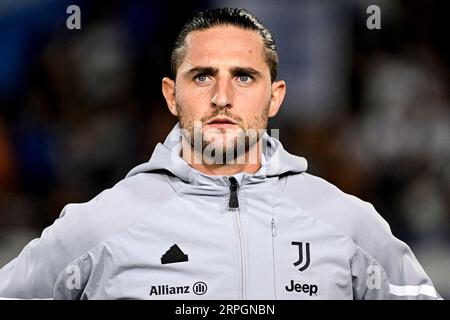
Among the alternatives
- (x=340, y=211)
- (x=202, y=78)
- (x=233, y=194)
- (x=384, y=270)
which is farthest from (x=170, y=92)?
(x=384, y=270)

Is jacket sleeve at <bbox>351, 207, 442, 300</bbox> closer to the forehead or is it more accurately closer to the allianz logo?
the allianz logo

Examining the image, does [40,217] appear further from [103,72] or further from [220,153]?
[220,153]

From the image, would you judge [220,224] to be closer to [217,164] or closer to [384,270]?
[217,164]

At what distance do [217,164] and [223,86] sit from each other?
0.17m

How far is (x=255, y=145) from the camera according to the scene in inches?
81.2

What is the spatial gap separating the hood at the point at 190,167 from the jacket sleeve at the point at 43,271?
24 cm

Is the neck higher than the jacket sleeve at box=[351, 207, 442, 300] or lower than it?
higher

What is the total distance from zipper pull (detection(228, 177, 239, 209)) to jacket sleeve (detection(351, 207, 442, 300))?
0.92 ft

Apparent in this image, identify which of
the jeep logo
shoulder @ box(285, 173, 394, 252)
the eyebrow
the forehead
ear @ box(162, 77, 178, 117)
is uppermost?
the forehead

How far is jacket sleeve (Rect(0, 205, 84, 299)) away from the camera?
6.43 ft

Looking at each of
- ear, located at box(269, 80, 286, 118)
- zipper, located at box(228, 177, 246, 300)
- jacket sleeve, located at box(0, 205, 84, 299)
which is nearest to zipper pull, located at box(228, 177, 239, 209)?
zipper, located at box(228, 177, 246, 300)
